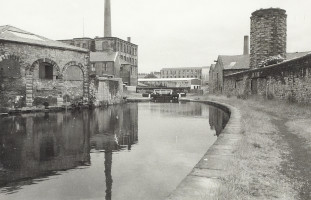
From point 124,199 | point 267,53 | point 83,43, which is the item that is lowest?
point 124,199

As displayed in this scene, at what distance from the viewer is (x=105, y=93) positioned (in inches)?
994

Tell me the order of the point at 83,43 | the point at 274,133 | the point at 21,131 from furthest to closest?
the point at 83,43
the point at 21,131
the point at 274,133

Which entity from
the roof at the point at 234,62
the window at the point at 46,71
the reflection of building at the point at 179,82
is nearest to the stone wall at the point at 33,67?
the window at the point at 46,71

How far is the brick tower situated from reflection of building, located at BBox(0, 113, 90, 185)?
56.7ft

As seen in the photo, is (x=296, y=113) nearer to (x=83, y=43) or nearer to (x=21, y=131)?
(x=21, y=131)

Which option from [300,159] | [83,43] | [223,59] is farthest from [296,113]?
[83,43]

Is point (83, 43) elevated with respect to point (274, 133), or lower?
elevated

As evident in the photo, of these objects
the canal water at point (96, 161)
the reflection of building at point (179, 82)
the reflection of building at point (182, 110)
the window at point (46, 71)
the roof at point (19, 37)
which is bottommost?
the canal water at point (96, 161)

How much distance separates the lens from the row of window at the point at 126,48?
60.4m

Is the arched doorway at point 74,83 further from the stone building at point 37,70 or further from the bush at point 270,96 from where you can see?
the bush at point 270,96

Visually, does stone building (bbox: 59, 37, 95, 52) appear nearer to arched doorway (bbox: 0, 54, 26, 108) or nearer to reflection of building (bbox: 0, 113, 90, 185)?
arched doorway (bbox: 0, 54, 26, 108)

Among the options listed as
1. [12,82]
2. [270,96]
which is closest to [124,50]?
[12,82]

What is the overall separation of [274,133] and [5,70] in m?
16.3

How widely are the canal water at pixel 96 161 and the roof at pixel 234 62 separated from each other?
2727cm
